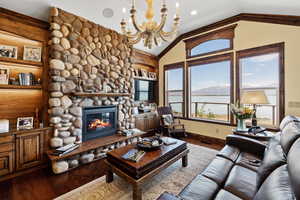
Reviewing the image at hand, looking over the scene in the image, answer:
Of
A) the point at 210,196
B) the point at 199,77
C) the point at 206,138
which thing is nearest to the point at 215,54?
the point at 199,77

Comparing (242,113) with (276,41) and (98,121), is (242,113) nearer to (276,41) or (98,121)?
(276,41)

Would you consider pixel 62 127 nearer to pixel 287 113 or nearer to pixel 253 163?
pixel 253 163

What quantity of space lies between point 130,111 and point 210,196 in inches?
126

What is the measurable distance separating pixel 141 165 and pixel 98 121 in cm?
208

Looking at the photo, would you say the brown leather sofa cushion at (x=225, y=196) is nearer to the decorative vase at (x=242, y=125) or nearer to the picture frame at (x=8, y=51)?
the decorative vase at (x=242, y=125)

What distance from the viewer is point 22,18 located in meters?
2.57

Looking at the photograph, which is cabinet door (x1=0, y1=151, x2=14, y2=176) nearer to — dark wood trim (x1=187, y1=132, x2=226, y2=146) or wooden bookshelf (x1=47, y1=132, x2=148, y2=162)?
wooden bookshelf (x1=47, y1=132, x2=148, y2=162)

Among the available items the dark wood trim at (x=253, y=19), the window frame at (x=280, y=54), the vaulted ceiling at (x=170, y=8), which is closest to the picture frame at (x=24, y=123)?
the vaulted ceiling at (x=170, y=8)

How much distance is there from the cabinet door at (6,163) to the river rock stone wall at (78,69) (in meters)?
0.59

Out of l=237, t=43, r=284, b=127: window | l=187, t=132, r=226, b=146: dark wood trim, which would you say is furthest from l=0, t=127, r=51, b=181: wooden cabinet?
l=237, t=43, r=284, b=127: window

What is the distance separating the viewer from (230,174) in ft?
5.31

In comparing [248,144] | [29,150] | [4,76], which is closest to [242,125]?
[248,144]

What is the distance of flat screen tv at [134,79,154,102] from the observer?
509 centimetres

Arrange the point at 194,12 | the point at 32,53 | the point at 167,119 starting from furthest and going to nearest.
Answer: the point at 167,119 → the point at 194,12 → the point at 32,53
